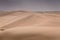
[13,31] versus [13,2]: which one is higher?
[13,2]

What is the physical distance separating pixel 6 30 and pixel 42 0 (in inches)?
39.3

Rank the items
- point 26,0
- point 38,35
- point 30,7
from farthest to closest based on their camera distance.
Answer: point 26,0 < point 30,7 < point 38,35

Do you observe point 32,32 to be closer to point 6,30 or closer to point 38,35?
point 38,35

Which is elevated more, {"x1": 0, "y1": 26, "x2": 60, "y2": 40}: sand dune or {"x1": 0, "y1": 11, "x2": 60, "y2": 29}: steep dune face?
{"x1": 0, "y1": 11, "x2": 60, "y2": 29}: steep dune face

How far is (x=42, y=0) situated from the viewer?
58.5 inches

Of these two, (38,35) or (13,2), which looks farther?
(13,2)

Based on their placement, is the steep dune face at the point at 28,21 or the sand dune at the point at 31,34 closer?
the sand dune at the point at 31,34


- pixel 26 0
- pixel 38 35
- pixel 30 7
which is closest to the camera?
pixel 38 35

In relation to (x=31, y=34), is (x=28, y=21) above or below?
above

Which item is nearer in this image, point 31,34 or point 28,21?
point 31,34

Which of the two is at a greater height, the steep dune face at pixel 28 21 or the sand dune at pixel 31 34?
the steep dune face at pixel 28 21

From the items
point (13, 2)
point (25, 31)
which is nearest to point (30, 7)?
point (13, 2)

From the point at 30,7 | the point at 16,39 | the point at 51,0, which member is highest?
the point at 51,0

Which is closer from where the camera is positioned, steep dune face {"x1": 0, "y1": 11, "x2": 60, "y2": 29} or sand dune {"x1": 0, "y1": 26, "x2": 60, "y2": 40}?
sand dune {"x1": 0, "y1": 26, "x2": 60, "y2": 40}
